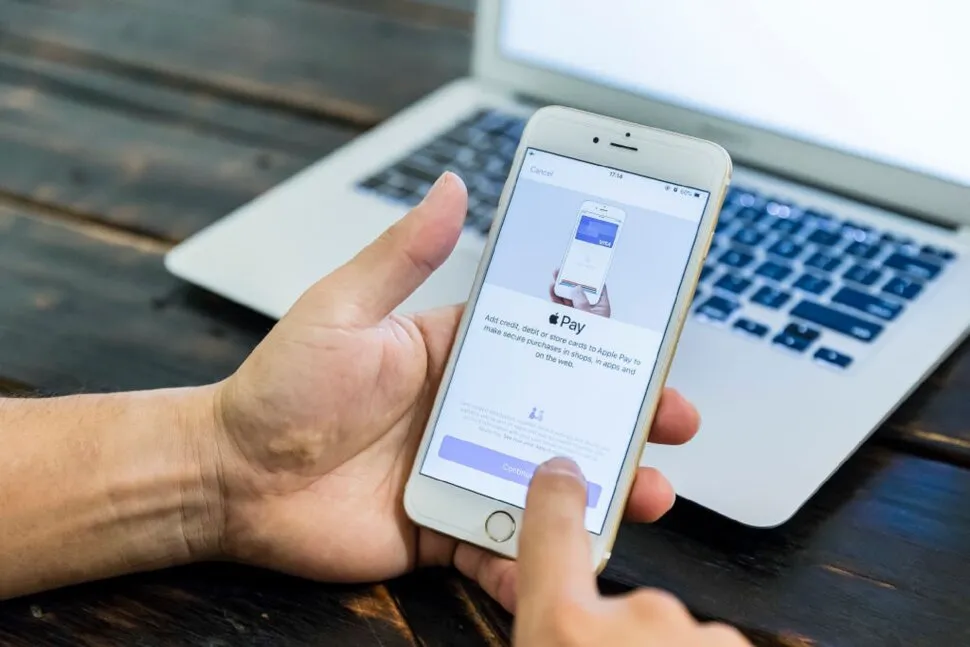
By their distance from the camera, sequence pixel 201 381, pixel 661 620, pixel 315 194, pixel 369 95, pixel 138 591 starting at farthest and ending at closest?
pixel 369 95 < pixel 315 194 < pixel 201 381 < pixel 138 591 < pixel 661 620

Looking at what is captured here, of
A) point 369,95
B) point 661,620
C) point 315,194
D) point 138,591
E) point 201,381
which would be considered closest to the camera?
point 661,620

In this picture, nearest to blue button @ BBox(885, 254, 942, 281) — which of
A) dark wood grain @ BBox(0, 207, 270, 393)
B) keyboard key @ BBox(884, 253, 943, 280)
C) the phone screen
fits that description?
keyboard key @ BBox(884, 253, 943, 280)

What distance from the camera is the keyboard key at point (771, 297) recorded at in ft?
1.94

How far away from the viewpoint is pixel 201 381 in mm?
575

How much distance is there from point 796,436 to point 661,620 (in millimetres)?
218

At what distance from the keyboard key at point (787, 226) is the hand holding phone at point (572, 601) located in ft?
1.12

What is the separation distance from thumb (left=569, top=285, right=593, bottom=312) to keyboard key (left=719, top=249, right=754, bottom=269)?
0.55 feet

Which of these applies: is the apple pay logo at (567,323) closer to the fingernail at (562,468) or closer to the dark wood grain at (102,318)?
the fingernail at (562,468)

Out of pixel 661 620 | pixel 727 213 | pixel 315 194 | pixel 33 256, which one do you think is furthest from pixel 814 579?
pixel 33 256

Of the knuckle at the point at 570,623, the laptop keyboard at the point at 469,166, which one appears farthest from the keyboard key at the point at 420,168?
the knuckle at the point at 570,623

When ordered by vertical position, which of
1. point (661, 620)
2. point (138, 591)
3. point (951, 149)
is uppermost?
point (951, 149)

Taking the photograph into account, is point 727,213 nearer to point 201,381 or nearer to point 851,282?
point 851,282

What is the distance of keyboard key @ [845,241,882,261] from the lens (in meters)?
0.64

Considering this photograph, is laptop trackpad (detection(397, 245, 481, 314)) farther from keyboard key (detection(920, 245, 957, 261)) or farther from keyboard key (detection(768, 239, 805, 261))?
keyboard key (detection(920, 245, 957, 261))
